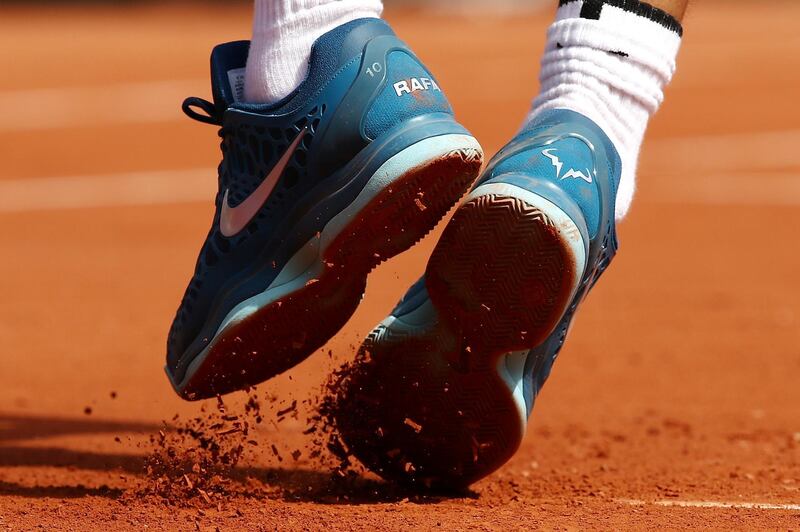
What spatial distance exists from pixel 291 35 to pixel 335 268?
47 centimetres

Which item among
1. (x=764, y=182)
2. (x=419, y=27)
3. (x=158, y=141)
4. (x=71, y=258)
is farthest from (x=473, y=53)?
(x=71, y=258)

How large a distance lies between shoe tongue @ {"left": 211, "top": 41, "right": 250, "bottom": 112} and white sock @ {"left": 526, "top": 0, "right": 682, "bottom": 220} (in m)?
0.60

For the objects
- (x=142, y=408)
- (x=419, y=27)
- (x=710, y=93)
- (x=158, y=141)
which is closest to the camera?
(x=142, y=408)

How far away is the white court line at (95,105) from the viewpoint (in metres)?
12.0

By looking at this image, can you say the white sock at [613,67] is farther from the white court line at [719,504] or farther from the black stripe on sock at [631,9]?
the white court line at [719,504]

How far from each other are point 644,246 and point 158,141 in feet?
16.6

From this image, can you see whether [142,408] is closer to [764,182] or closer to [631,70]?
[631,70]

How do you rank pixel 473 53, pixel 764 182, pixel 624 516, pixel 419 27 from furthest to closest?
pixel 419 27 → pixel 473 53 → pixel 764 182 → pixel 624 516

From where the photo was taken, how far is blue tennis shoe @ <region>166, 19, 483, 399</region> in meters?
2.30

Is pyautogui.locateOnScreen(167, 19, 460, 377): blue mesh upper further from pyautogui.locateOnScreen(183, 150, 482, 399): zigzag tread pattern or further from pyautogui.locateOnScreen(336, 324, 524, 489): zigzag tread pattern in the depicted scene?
pyautogui.locateOnScreen(336, 324, 524, 489): zigzag tread pattern

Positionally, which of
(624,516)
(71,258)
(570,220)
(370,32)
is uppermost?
(370,32)

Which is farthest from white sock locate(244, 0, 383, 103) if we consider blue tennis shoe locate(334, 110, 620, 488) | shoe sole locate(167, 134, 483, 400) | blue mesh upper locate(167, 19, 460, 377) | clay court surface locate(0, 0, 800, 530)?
clay court surface locate(0, 0, 800, 530)

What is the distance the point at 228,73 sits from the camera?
263 centimetres

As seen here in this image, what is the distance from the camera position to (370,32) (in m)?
2.44
